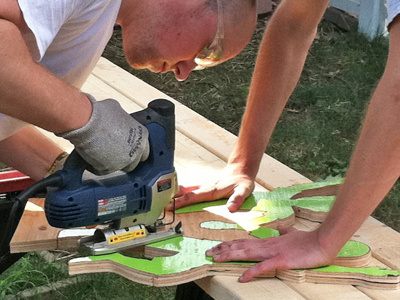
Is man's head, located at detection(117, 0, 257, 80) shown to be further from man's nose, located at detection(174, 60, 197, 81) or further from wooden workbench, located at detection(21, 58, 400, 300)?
wooden workbench, located at detection(21, 58, 400, 300)

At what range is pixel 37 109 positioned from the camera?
A: 6.57 ft

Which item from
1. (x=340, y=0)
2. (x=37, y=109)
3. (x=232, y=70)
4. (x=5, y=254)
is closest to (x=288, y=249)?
(x=37, y=109)

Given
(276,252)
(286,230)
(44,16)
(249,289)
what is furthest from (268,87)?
(44,16)

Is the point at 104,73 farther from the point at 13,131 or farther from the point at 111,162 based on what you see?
the point at 111,162

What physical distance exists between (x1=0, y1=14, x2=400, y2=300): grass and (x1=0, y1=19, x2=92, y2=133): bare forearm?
4.72 ft

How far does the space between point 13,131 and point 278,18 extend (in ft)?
3.56

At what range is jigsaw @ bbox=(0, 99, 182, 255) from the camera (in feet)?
7.11

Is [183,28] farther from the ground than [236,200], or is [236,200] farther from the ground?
[183,28]

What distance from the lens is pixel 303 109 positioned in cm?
525

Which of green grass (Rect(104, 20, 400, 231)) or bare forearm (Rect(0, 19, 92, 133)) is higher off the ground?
bare forearm (Rect(0, 19, 92, 133))

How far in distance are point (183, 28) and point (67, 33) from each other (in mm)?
390

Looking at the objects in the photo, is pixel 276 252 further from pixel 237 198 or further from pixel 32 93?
pixel 32 93

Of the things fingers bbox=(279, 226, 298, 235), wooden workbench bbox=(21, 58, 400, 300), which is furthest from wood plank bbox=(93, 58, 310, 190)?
fingers bbox=(279, 226, 298, 235)

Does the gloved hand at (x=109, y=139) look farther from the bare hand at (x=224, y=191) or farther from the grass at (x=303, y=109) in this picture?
the grass at (x=303, y=109)
